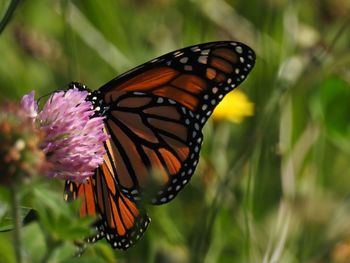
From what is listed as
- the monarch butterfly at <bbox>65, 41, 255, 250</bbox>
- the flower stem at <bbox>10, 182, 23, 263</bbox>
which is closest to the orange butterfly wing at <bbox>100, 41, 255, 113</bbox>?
the monarch butterfly at <bbox>65, 41, 255, 250</bbox>

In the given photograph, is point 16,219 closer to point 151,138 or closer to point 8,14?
point 8,14

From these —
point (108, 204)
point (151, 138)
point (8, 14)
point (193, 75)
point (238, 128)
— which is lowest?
point (238, 128)

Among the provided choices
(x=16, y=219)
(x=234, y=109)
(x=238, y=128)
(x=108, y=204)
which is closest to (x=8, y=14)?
(x=16, y=219)

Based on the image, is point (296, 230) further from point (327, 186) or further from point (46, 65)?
point (46, 65)

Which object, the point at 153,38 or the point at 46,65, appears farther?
the point at 46,65

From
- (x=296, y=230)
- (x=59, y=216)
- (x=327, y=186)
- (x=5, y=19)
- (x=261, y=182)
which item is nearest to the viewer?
(x=59, y=216)

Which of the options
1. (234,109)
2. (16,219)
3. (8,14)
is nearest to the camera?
(16,219)

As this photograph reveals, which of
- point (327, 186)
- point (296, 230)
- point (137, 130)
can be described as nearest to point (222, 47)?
point (137, 130)
